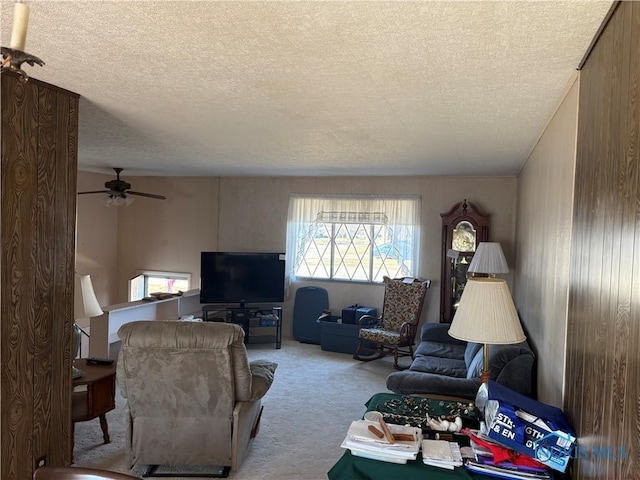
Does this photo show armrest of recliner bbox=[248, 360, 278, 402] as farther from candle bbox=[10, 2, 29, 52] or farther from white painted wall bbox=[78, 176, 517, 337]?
white painted wall bbox=[78, 176, 517, 337]

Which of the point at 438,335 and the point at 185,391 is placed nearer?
the point at 185,391

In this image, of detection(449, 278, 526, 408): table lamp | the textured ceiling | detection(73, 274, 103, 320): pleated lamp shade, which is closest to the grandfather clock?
the textured ceiling

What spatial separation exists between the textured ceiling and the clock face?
219cm

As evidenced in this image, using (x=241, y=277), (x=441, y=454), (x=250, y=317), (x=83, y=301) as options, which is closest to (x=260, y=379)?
(x=83, y=301)

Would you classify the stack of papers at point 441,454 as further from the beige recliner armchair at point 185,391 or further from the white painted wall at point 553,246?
the beige recliner armchair at point 185,391

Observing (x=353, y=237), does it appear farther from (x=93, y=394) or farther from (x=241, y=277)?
(x=93, y=394)

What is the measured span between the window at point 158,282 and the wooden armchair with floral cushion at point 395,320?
3.10m

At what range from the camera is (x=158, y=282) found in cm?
784

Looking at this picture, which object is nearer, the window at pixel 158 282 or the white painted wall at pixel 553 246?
the white painted wall at pixel 553 246

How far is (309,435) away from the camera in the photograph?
3885 mm

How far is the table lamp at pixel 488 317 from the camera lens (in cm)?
219

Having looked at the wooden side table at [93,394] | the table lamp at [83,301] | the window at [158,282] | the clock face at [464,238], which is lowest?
the wooden side table at [93,394]

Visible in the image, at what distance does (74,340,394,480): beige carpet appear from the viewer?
3.35 metres

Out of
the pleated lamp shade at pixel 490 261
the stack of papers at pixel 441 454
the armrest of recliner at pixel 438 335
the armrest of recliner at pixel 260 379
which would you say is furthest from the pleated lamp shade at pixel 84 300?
the pleated lamp shade at pixel 490 261
